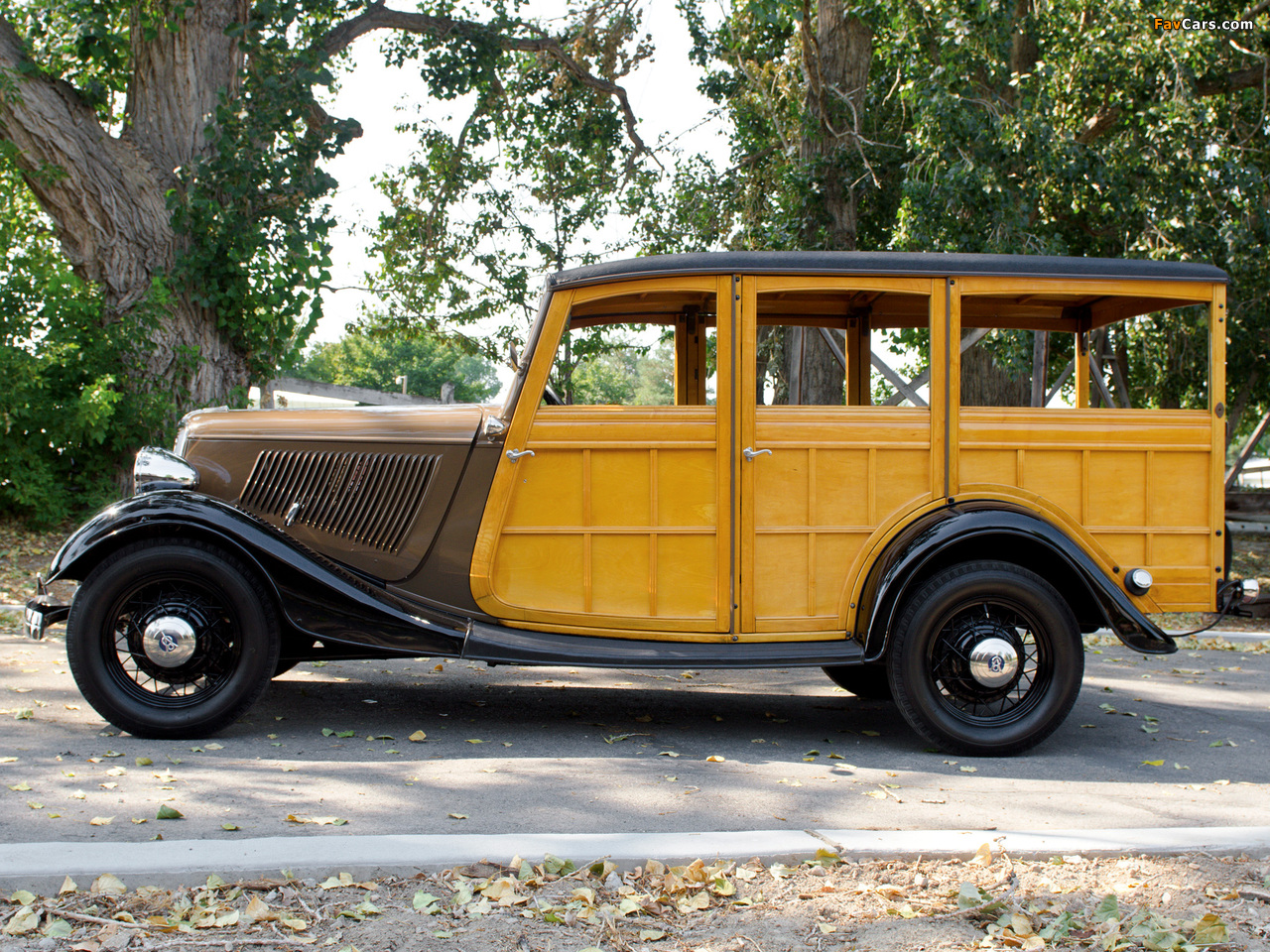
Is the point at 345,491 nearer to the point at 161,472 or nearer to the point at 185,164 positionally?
the point at 161,472

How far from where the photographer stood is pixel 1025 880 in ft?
9.09

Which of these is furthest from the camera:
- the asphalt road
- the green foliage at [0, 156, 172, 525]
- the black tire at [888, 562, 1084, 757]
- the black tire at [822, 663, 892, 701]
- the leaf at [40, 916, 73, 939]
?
the green foliage at [0, 156, 172, 525]

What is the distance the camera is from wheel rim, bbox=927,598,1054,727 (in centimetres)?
415

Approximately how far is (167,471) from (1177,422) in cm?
468

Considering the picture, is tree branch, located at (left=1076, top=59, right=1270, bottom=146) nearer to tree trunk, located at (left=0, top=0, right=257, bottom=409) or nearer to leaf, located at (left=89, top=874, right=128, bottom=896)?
tree trunk, located at (left=0, top=0, right=257, bottom=409)

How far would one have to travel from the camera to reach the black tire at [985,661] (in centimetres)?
412

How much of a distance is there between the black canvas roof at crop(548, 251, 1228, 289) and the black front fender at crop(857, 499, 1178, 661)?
1081 mm

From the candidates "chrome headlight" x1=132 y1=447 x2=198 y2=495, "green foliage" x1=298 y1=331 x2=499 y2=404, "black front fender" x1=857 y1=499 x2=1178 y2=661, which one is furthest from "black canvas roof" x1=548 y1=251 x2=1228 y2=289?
"green foliage" x1=298 y1=331 x2=499 y2=404

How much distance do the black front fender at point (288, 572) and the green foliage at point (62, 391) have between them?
16.8ft

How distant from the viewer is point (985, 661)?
413cm

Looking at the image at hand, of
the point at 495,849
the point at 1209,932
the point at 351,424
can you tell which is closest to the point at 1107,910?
the point at 1209,932

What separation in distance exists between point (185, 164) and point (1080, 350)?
27.6 ft

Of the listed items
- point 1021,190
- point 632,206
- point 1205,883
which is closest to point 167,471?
point 1205,883

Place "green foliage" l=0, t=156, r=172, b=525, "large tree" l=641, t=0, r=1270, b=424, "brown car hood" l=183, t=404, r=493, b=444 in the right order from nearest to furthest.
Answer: "brown car hood" l=183, t=404, r=493, b=444 < "green foliage" l=0, t=156, r=172, b=525 < "large tree" l=641, t=0, r=1270, b=424
